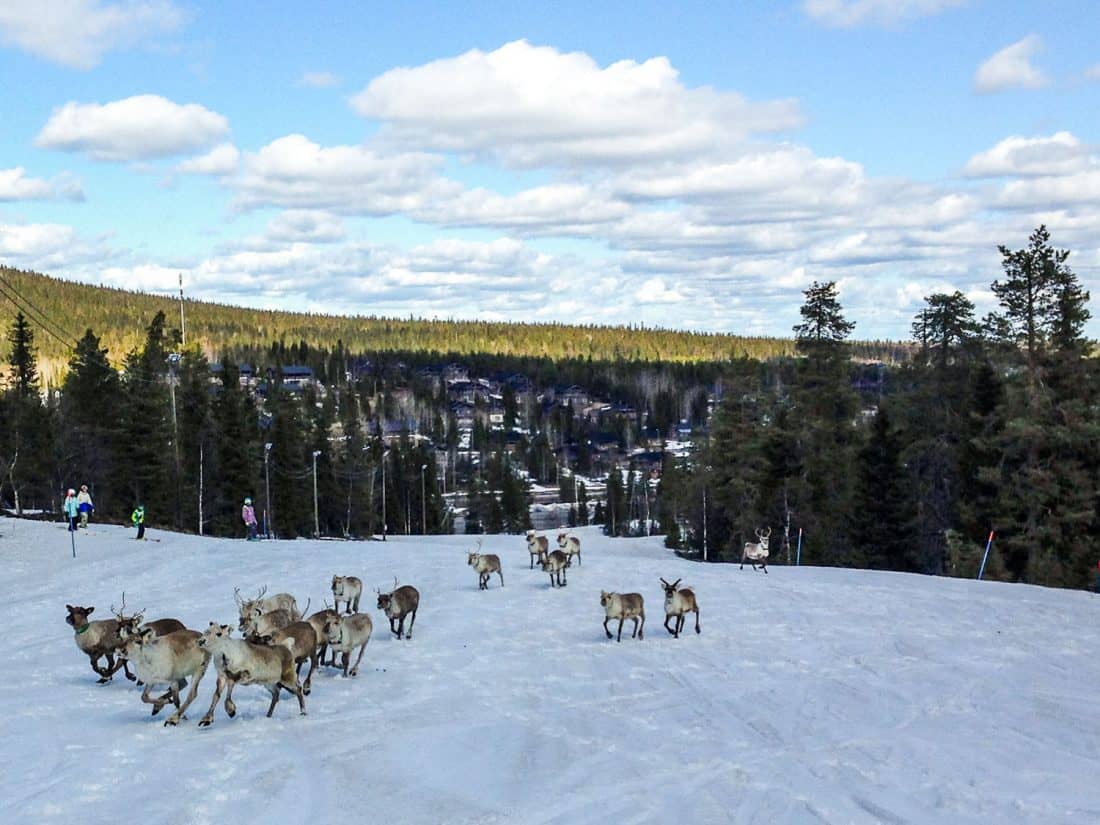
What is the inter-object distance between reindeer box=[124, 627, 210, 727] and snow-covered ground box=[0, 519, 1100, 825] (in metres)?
0.29

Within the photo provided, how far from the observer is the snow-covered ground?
372 inches

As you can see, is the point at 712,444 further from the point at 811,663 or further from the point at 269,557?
the point at 811,663

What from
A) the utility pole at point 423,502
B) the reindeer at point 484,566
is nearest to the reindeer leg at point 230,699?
the reindeer at point 484,566

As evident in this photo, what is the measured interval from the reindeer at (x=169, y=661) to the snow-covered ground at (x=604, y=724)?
0.29 m

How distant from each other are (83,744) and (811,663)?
35.9 ft

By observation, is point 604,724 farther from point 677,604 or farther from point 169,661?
point 677,604

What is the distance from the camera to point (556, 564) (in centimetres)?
2430

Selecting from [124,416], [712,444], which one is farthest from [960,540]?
[124,416]

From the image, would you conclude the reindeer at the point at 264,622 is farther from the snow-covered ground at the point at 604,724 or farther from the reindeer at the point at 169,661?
the reindeer at the point at 169,661

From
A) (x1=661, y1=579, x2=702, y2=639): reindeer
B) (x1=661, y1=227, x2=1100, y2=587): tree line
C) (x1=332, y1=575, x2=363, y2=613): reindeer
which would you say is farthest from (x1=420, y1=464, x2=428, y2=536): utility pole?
(x1=661, y1=579, x2=702, y2=639): reindeer

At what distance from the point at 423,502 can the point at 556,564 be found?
242 ft

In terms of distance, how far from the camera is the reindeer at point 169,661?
1139 cm

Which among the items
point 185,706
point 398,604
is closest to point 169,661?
point 185,706

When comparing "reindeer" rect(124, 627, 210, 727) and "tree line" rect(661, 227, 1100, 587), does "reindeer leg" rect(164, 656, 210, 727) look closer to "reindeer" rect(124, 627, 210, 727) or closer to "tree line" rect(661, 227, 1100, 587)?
"reindeer" rect(124, 627, 210, 727)
